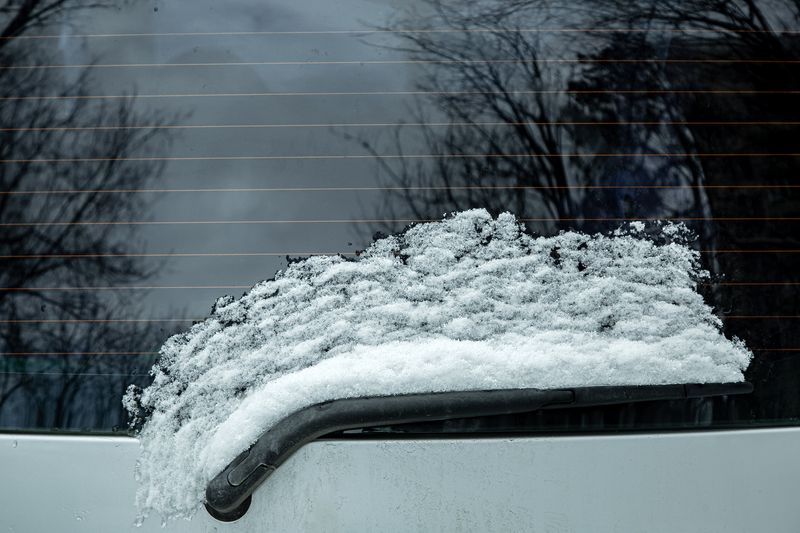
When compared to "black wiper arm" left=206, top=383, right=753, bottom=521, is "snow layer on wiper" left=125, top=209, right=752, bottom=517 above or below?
above

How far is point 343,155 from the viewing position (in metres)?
1.50

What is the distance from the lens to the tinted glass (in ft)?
4.90

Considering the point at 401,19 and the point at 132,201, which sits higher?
the point at 401,19

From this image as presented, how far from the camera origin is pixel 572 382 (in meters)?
1.49

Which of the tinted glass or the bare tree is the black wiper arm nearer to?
the tinted glass

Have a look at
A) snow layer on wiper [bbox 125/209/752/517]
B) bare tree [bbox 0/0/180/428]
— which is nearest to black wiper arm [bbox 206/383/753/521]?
snow layer on wiper [bbox 125/209/752/517]

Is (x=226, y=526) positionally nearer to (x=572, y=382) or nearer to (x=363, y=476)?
(x=363, y=476)

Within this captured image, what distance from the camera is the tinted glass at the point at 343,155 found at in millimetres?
1494

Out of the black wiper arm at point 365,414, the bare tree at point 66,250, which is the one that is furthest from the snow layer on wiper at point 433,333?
the bare tree at point 66,250

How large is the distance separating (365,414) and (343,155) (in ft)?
2.22

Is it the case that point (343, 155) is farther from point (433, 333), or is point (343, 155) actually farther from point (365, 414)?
point (365, 414)

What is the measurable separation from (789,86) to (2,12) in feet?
7.18

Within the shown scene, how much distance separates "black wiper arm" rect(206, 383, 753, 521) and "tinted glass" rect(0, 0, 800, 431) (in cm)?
7

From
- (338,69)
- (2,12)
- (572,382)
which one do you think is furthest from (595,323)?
(2,12)
